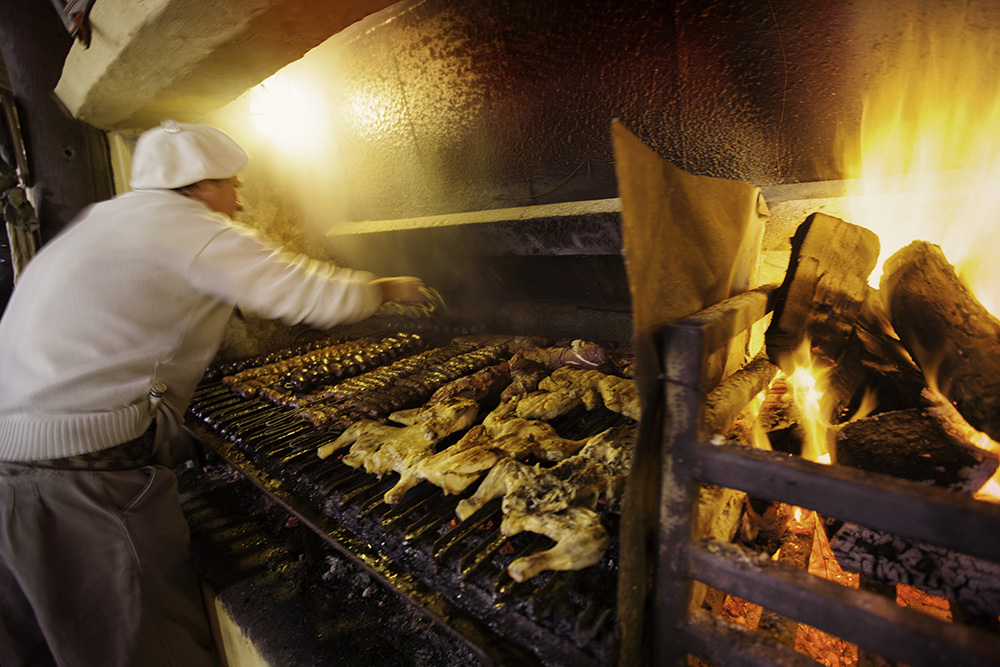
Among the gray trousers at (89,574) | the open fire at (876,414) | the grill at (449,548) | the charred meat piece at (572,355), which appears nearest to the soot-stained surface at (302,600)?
the gray trousers at (89,574)

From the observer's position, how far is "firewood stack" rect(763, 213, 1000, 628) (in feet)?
5.62

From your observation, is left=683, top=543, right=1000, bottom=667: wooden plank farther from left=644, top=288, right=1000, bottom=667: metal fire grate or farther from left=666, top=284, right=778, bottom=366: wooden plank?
left=666, top=284, right=778, bottom=366: wooden plank

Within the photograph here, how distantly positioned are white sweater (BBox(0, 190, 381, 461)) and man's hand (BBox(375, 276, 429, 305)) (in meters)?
0.45

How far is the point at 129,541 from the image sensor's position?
2750mm

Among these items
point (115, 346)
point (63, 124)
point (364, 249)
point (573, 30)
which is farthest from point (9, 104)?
point (573, 30)

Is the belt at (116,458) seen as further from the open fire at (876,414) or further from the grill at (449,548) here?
the open fire at (876,414)

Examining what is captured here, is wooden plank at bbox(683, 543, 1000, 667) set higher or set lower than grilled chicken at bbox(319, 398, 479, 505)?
higher

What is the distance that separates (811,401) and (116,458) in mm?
4093

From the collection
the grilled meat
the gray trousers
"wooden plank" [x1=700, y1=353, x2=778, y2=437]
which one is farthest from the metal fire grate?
the gray trousers

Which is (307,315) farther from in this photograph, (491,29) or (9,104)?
(9,104)

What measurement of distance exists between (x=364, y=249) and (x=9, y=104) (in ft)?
12.4

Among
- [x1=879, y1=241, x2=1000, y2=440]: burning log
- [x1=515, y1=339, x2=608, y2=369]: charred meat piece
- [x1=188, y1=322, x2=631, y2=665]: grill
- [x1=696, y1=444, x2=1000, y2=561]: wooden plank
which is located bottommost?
[x1=188, y1=322, x2=631, y2=665]: grill

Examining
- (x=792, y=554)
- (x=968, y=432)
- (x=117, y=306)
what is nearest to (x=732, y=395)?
(x=968, y=432)

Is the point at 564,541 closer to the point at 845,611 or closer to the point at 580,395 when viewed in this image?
the point at 845,611
